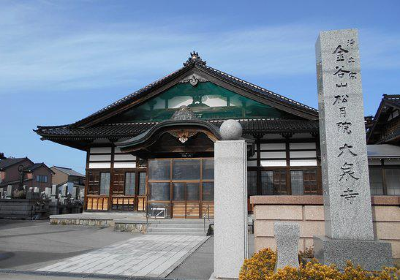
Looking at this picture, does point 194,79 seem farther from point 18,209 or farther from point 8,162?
point 8,162

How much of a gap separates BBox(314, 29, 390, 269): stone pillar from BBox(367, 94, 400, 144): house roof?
13635mm

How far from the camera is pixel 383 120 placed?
23.9 meters

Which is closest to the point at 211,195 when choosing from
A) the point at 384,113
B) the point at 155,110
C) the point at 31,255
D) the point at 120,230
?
the point at 120,230

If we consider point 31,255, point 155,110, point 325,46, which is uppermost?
point 155,110

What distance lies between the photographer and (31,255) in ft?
28.2

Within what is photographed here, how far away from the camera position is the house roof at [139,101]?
1716 cm

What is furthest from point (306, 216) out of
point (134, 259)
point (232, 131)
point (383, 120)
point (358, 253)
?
point (383, 120)

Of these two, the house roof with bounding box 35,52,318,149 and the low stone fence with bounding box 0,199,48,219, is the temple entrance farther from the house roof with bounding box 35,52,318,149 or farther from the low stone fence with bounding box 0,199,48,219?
the low stone fence with bounding box 0,199,48,219

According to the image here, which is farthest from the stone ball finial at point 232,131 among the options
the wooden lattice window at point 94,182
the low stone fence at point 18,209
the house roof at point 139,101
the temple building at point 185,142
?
the low stone fence at point 18,209

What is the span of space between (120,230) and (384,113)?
1993 cm

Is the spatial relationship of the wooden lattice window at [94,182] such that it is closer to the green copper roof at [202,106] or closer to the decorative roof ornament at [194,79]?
the green copper roof at [202,106]

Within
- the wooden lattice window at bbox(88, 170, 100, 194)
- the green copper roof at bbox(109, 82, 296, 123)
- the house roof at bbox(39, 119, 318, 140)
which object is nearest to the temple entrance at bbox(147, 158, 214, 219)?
the house roof at bbox(39, 119, 318, 140)

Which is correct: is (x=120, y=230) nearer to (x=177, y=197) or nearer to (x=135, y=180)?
(x=177, y=197)

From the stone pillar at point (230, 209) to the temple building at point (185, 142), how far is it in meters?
8.36
